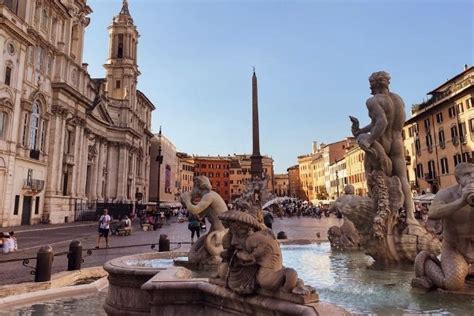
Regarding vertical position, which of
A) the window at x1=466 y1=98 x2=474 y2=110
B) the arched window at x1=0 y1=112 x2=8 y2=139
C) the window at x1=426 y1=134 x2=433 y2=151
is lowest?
the arched window at x1=0 y1=112 x2=8 y2=139

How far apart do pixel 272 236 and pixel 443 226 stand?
2.18 metres

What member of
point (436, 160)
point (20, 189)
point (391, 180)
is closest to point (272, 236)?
point (391, 180)

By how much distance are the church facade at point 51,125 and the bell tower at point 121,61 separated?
6.35 m

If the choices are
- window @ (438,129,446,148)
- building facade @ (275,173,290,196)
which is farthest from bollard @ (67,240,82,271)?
Answer: building facade @ (275,173,290,196)

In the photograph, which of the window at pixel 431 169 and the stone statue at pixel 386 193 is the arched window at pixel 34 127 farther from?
the window at pixel 431 169

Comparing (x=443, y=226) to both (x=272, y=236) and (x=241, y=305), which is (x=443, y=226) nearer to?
(x=272, y=236)

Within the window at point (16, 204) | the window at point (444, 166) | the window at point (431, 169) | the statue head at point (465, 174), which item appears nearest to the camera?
the statue head at point (465, 174)

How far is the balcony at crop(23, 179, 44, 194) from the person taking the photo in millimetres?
28384

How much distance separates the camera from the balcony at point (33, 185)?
28384 millimetres

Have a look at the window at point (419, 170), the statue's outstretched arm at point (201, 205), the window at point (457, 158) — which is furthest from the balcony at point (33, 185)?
the window at point (419, 170)

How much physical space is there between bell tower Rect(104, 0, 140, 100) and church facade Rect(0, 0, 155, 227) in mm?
6346

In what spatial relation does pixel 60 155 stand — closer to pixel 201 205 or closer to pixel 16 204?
pixel 16 204

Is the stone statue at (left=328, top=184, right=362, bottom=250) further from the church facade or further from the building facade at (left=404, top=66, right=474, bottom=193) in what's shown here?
the building facade at (left=404, top=66, right=474, bottom=193)

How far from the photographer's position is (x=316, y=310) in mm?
2371
